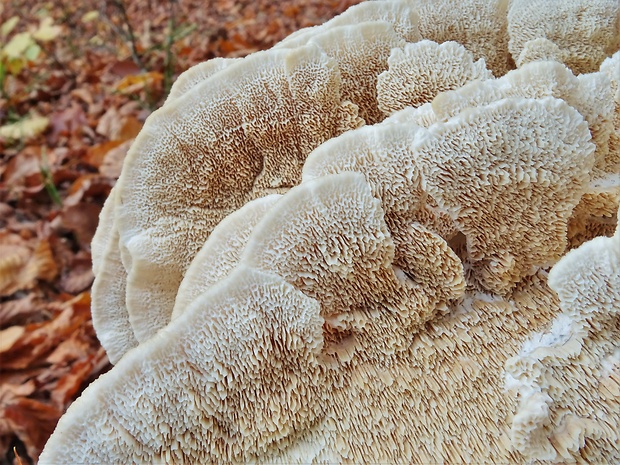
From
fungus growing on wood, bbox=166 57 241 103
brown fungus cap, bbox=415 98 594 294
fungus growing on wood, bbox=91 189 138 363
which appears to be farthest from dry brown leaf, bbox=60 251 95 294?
brown fungus cap, bbox=415 98 594 294

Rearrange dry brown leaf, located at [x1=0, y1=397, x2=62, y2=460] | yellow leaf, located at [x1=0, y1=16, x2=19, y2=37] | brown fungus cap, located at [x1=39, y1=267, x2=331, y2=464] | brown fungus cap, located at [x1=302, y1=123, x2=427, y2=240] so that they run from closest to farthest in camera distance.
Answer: brown fungus cap, located at [x1=39, y1=267, x2=331, y2=464] → brown fungus cap, located at [x1=302, y1=123, x2=427, y2=240] → dry brown leaf, located at [x1=0, y1=397, x2=62, y2=460] → yellow leaf, located at [x1=0, y1=16, x2=19, y2=37]

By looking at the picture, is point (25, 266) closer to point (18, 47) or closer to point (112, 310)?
point (112, 310)

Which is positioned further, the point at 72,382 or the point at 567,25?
the point at 72,382

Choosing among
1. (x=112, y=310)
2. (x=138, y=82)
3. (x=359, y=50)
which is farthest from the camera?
(x=138, y=82)

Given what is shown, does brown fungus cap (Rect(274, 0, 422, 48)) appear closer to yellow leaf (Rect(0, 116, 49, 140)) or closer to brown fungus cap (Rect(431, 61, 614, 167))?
brown fungus cap (Rect(431, 61, 614, 167))

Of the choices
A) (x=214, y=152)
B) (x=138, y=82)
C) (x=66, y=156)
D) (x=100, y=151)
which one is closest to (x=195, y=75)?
(x=214, y=152)

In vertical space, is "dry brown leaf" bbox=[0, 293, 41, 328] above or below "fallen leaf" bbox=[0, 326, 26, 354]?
below

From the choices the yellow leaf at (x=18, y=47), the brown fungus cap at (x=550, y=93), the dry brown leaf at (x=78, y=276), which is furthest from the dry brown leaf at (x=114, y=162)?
the yellow leaf at (x=18, y=47)
